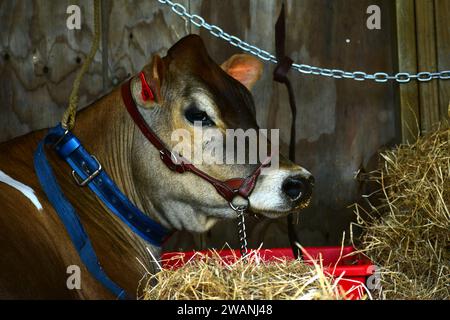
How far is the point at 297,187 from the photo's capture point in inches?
130

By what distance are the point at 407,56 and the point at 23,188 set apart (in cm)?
218

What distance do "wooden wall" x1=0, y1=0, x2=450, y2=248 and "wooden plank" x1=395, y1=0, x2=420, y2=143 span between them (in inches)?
2.0

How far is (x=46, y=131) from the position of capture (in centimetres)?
346

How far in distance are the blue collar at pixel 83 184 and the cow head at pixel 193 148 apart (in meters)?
0.09

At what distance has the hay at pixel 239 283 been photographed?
2221 millimetres

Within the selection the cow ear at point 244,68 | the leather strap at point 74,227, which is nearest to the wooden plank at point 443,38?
the cow ear at point 244,68

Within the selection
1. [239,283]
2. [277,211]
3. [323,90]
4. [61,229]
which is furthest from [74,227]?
[323,90]

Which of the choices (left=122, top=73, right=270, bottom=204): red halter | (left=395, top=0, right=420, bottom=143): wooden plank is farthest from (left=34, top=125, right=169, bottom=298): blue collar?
(left=395, top=0, right=420, bottom=143): wooden plank

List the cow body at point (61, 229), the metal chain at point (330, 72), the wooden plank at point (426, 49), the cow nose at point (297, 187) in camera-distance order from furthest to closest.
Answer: the wooden plank at point (426, 49) → the metal chain at point (330, 72) → the cow nose at point (297, 187) → the cow body at point (61, 229)

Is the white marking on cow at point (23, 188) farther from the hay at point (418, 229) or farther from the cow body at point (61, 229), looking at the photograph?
the hay at point (418, 229)

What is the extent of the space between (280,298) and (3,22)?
277 cm

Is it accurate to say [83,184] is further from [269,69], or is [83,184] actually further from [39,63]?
[269,69]

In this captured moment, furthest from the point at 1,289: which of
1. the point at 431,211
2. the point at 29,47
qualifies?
the point at 29,47
